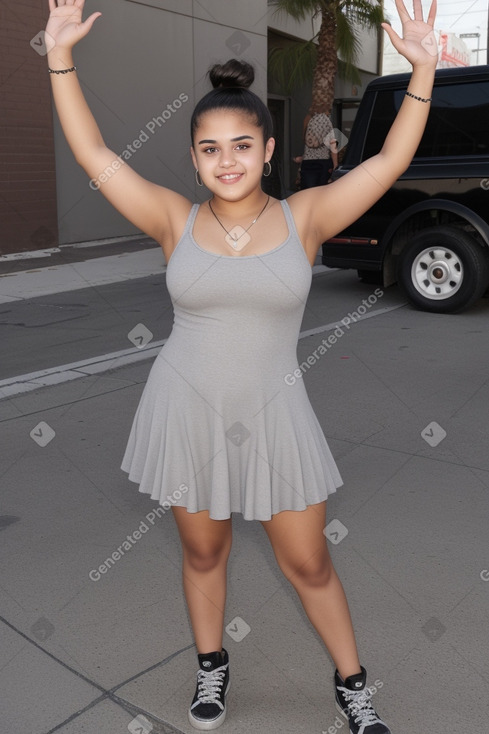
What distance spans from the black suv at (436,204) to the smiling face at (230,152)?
5.72m

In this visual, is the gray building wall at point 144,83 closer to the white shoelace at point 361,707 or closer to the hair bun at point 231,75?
the hair bun at point 231,75

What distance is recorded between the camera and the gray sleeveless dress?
2092 mm

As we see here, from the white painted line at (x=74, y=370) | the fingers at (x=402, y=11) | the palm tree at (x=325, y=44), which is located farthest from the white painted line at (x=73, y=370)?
the palm tree at (x=325, y=44)

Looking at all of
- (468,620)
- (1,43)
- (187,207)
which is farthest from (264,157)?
(1,43)

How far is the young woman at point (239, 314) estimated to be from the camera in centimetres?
212

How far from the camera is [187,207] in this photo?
2248mm

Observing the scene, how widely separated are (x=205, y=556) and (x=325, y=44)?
16.3 metres

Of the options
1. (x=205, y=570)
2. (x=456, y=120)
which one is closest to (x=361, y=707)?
(x=205, y=570)

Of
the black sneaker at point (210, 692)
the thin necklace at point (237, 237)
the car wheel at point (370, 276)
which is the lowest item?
the car wheel at point (370, 276)

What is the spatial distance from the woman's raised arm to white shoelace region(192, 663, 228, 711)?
1.22 meters

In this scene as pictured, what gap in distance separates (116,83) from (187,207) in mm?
12713

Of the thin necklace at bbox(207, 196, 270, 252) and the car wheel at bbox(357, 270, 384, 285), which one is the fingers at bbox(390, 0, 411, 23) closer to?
the thin necklace at bbox(207, 196, 270, 252)

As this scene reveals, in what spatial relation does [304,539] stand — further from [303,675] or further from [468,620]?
[468,620]

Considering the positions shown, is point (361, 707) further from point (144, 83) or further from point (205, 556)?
point (144, 83)
